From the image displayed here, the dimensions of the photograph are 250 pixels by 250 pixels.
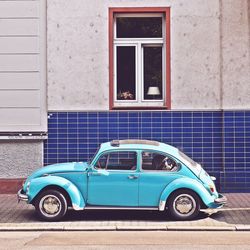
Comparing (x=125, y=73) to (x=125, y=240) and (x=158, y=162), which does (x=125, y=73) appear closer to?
(x=158, y=162)

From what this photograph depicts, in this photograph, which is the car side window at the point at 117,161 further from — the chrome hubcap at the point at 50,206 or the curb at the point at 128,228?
the curb at the point at 128,228

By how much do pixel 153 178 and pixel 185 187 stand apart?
592 mm

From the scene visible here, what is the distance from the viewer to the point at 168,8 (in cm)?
1480

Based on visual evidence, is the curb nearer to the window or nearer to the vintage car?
the vintage car

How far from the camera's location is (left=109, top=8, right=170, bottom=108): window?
15.0m

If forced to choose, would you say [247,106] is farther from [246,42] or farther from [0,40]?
[0,40]

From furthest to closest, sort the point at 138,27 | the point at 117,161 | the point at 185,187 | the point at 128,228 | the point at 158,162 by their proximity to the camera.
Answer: the point at 138,27 → the point at 158,162 → the point at 117,161 → the point at 185,187 → the point at 128,228

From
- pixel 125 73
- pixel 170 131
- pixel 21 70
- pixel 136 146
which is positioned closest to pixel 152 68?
pixel 125 73

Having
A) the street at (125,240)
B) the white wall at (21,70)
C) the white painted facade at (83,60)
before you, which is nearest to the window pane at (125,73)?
the white painted facade at (83,60)

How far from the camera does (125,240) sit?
385 inches

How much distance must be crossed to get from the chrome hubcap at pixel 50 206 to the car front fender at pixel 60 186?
191mm

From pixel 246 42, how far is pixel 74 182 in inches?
229

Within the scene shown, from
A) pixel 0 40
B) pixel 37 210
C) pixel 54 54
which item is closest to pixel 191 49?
pixel 54 54

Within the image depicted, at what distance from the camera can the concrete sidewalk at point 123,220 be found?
10727 millimetres
